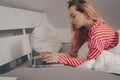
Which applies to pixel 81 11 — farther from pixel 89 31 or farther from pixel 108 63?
pixel 108 63

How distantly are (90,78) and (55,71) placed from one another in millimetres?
217

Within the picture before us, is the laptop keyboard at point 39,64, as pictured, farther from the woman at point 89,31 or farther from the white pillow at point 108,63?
the white pillow at point 108,63

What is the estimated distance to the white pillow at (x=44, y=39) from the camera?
6.19 ft

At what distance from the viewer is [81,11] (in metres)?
1.50

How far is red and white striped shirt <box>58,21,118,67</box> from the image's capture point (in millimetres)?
1332

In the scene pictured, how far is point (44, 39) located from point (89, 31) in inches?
24.4

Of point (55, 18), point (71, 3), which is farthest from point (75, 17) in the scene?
point (55, 18)

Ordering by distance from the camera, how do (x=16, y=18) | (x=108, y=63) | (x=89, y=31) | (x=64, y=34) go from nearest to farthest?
(x=108, y=63), (x=89, y=31), (x=16, y=18), (x=64, y=34)


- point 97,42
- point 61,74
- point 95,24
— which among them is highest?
point 95,24

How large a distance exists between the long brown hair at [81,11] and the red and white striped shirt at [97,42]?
3.1 inches

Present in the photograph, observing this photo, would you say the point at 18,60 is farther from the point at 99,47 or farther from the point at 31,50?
the point at 99,47

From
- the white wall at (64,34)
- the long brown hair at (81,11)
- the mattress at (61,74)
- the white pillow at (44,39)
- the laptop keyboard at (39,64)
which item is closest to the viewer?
the mattress at (61,74)

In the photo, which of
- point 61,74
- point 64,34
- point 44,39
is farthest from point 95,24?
point 64,34

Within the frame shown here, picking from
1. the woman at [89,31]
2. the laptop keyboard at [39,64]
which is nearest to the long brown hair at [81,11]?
the woman at [89,31]
